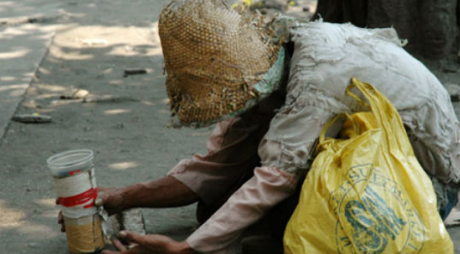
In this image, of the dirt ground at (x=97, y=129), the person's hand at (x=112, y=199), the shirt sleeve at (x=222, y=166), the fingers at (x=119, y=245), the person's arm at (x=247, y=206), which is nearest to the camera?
the person's arm at (x=247, y=206)

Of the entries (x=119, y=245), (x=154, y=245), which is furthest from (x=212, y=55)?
(x=119, y=245)

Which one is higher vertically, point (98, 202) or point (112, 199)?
point (98, 202)

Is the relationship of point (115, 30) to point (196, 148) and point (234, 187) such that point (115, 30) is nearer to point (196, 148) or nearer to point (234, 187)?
point (196, 148)

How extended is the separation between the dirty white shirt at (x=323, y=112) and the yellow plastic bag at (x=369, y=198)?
0.09 m

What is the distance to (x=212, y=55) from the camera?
2564 millimetres

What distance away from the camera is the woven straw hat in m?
2.56

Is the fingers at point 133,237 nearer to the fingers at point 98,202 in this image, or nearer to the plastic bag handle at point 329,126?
the fingers at point 98,202

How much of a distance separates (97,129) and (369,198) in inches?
116

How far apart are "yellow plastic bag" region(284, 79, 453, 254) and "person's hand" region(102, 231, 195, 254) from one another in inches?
15.4

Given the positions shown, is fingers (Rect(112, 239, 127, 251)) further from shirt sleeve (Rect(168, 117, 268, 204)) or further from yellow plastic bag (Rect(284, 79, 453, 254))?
yellow plastic bag (Rect(284, 79, 453, 254))

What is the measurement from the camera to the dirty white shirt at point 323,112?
2557mm

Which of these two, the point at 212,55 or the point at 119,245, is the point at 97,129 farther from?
the point at 212,55

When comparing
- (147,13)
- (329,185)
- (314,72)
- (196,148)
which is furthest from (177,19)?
(147,13)

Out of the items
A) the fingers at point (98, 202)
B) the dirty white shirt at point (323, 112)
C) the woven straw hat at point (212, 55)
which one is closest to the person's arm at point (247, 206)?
the dirty white shirt at point (323, 112)
